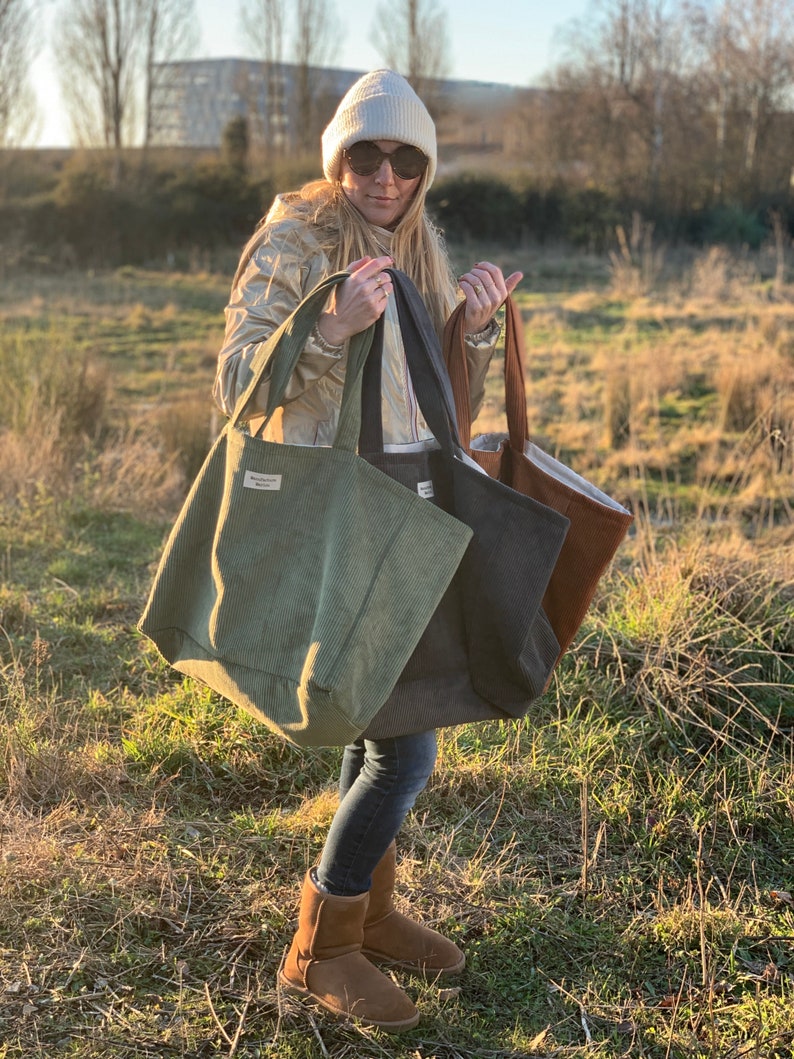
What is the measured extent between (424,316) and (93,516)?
13.5 ft

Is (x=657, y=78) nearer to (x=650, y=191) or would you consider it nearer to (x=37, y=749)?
(x=650, y=191)

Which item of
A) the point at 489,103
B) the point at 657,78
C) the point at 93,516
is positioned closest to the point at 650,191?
the point at 657,78

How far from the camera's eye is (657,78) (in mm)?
34344

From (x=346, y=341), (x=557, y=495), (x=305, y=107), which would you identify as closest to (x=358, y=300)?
(x=346, y=341)

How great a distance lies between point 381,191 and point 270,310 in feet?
1.18

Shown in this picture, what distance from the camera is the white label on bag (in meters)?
1.70

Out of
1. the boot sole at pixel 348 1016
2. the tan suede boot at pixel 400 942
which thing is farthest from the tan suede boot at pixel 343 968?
the tan suede boot at pixel 400 942

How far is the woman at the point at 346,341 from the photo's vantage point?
6.27ft

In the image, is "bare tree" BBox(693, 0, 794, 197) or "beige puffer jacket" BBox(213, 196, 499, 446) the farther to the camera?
"bare tree" BBox(693, 0, 794, 197)

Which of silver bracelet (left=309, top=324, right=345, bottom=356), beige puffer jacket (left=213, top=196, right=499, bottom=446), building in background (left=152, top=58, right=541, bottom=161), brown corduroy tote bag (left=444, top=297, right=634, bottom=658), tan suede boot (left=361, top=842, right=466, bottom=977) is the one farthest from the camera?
building in background (left=152, top=58, right=541, bottom=161)

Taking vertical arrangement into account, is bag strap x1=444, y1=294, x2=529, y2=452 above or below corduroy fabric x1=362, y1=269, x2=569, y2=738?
above

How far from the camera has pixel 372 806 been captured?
1.94 meters

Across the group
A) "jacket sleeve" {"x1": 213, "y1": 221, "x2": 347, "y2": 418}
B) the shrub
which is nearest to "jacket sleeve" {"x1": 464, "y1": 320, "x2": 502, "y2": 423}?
"jacket sleeve" {"x1": 213, "y1": 221, "x2": 347, "y2": 418}

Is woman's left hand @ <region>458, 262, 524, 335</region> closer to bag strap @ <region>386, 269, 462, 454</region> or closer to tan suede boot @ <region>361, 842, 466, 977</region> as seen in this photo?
bag strap @ <region>386, 269, 462, 454</region>
